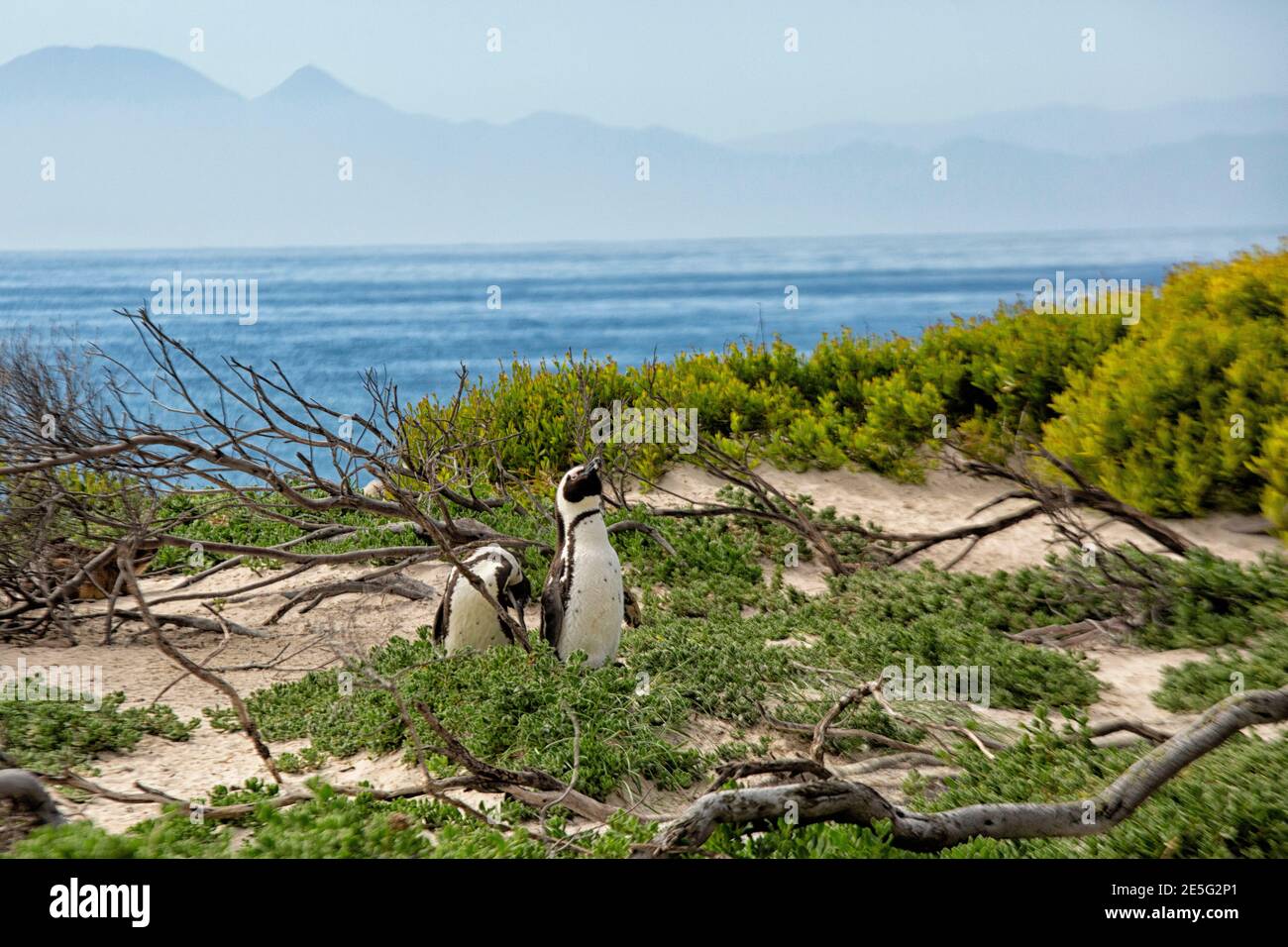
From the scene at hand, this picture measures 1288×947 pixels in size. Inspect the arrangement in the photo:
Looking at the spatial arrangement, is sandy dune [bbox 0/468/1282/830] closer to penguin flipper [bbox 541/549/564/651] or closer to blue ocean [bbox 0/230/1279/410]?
penguin flipper [bbox 541/549/564/651]

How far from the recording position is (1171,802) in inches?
135

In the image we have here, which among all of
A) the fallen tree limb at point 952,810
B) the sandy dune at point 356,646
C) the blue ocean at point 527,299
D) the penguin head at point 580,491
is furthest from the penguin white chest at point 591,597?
the blue ocean at point 527,299

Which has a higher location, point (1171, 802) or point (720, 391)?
point (720, 391)

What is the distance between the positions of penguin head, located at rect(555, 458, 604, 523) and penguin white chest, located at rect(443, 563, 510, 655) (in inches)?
21.5

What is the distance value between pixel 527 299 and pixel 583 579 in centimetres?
7136

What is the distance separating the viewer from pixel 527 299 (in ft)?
245

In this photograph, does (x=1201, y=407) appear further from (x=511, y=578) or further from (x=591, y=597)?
(x=511, y=578)

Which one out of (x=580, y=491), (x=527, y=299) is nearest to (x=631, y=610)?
(x=580, y=491)

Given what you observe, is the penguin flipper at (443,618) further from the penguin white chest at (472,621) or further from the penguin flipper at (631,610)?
the penguin flipper at (631,610)

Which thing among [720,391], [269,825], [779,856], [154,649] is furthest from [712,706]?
[720,391]

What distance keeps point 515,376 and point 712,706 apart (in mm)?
6517

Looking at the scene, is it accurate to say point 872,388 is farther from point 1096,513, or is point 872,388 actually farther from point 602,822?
point 602,822

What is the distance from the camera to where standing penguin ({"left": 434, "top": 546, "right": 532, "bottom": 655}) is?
206 inches

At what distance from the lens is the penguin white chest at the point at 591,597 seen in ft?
16.1
